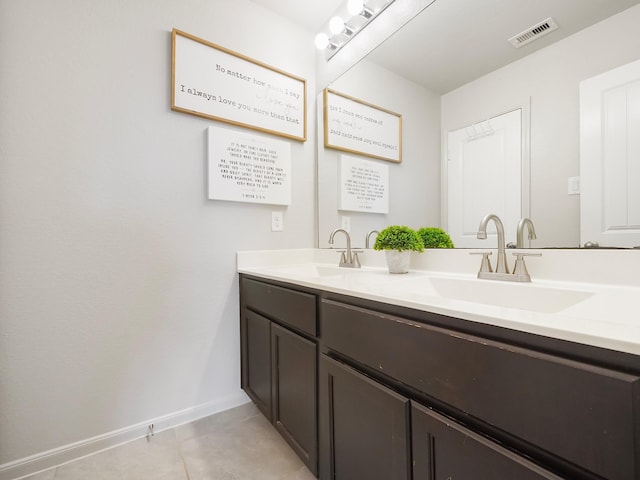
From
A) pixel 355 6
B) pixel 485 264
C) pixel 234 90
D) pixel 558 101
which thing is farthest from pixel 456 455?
pixel 355 6

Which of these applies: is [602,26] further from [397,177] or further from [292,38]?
[292,38]

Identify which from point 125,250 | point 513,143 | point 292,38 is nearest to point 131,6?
point 292,38

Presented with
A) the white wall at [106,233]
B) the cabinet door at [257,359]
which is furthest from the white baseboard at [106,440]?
the cabinet door at [257,359]

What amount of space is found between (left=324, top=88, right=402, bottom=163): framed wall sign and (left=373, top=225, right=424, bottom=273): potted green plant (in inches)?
17.1

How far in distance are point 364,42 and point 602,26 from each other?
113cm

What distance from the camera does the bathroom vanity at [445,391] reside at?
1.37 ft

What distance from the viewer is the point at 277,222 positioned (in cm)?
184

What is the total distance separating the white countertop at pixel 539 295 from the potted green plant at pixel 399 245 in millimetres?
68

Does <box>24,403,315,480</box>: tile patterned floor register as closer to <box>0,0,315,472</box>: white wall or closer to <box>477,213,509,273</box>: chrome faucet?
<box>0,0,315,472</box>: white wall

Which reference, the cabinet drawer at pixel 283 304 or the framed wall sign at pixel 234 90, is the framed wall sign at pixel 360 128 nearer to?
the framed wall sign at pixel 234 90

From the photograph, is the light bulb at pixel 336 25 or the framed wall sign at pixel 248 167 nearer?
the framed wall sign at pixel 248 167

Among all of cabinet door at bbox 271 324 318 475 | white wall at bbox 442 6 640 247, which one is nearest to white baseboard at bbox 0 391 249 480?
cabinet door at bbox 271 324 318 475

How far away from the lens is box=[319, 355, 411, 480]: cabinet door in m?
0.71

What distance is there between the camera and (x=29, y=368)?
Answer: 1.20m
